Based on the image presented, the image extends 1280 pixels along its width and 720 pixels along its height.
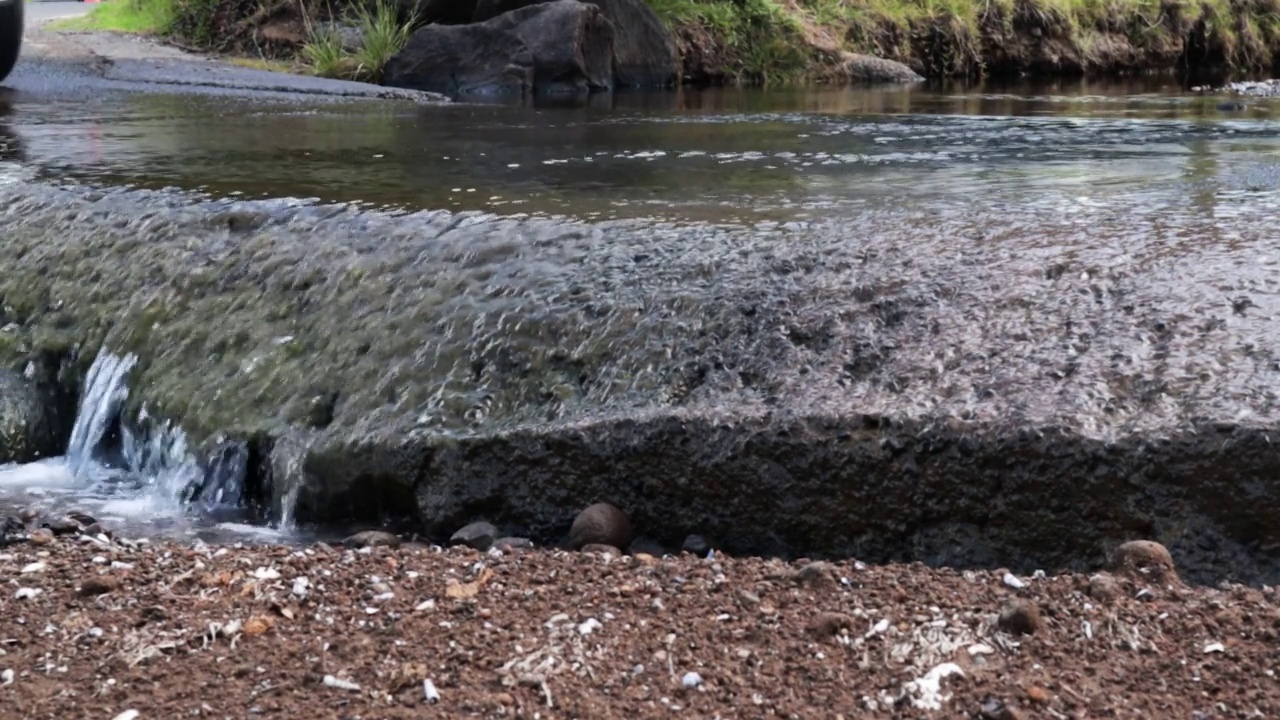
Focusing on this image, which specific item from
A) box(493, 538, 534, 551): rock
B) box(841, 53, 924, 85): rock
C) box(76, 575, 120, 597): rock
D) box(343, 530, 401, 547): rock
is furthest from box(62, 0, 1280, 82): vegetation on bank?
box(76, 575, 120, 597): rock

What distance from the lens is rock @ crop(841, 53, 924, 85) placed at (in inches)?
632

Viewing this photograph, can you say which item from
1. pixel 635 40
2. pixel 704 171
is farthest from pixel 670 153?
pixel 635 40

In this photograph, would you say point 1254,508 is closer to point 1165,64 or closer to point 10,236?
point 10,236

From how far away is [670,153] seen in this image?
728 cm

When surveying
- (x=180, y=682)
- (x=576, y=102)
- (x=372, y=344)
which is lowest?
(x=180, y=682)

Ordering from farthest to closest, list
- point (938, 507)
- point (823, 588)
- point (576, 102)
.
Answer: point (576, 102) < point (938, 507) < point (823, 588)

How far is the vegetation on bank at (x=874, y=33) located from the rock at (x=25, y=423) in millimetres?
8922

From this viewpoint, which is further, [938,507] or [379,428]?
[379,428]

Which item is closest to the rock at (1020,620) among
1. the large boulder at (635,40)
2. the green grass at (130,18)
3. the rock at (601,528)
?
the rock at (601,528)

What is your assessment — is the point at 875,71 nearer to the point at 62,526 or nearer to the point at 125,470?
the point at 125,470

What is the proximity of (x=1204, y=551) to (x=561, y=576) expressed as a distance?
142 centimetres

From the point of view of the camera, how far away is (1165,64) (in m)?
20.1

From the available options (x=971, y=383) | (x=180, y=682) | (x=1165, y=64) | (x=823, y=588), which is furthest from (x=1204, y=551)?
(x=1165, y=64)

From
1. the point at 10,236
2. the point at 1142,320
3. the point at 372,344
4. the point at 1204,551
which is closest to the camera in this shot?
the point at 1204,551
